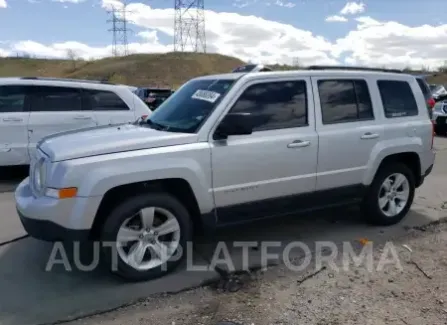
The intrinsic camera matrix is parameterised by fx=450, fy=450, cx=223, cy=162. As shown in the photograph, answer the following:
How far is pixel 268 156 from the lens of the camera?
14.4 ft

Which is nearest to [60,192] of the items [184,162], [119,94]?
[184,162]

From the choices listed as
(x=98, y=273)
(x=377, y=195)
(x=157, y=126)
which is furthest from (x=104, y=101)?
(x=377, y=195)

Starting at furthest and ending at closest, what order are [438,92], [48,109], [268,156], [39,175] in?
1. [438,92]
2. [48,109]
3. [268,156]
4. [39,175]

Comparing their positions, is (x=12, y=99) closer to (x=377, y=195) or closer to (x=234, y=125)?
(x=234, y=125)

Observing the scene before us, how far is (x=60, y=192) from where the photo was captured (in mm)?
3637

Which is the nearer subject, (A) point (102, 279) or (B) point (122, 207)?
(B) point (122, 207)

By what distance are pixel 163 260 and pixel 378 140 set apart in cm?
282

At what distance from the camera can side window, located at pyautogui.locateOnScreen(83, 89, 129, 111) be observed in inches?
321

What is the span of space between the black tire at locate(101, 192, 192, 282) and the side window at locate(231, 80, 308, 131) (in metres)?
1.09

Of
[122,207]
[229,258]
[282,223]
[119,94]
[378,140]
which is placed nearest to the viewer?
[122,207]

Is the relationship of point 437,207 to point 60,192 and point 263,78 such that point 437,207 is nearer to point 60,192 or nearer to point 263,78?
point 263,78

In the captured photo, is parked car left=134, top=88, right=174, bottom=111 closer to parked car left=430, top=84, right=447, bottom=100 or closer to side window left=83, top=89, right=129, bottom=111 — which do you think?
side window left=83, top=89, right=129, bottom=111

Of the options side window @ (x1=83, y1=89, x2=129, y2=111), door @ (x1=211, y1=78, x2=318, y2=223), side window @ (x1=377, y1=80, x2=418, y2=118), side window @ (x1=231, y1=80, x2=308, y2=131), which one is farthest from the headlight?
side window @ (x1=83, y1=89, x2=129, y2=111)

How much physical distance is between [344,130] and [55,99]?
5.28m
